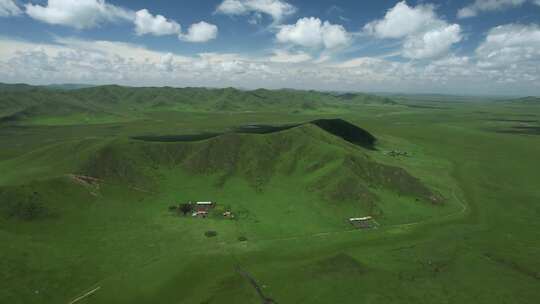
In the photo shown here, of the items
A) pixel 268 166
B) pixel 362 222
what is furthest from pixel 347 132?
pixel 362 222

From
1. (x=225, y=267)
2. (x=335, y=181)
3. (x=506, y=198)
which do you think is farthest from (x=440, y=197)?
(x=225, y=267)

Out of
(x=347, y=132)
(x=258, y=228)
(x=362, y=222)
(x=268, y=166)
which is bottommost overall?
(x=258, y=228)

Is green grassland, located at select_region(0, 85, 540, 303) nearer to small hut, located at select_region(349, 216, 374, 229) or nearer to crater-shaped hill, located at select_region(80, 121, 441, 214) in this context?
crater-shaped hill, located at select_region(80, 121, 441, 214)

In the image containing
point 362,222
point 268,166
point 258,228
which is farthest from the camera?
point 268,166

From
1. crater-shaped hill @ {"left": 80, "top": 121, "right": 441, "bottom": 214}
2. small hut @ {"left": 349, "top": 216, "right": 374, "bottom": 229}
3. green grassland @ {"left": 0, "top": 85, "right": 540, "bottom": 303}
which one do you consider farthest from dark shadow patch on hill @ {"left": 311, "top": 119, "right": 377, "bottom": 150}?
small hut @ {"left": 349, "top": 216, "right": 374, "bottom": 229}

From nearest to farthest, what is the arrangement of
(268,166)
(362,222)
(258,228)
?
1. (258,228)
2. (362,222)
3. (268,166)

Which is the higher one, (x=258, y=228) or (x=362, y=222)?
(x=362, y=222)

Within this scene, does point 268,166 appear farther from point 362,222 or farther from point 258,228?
point 362,222
